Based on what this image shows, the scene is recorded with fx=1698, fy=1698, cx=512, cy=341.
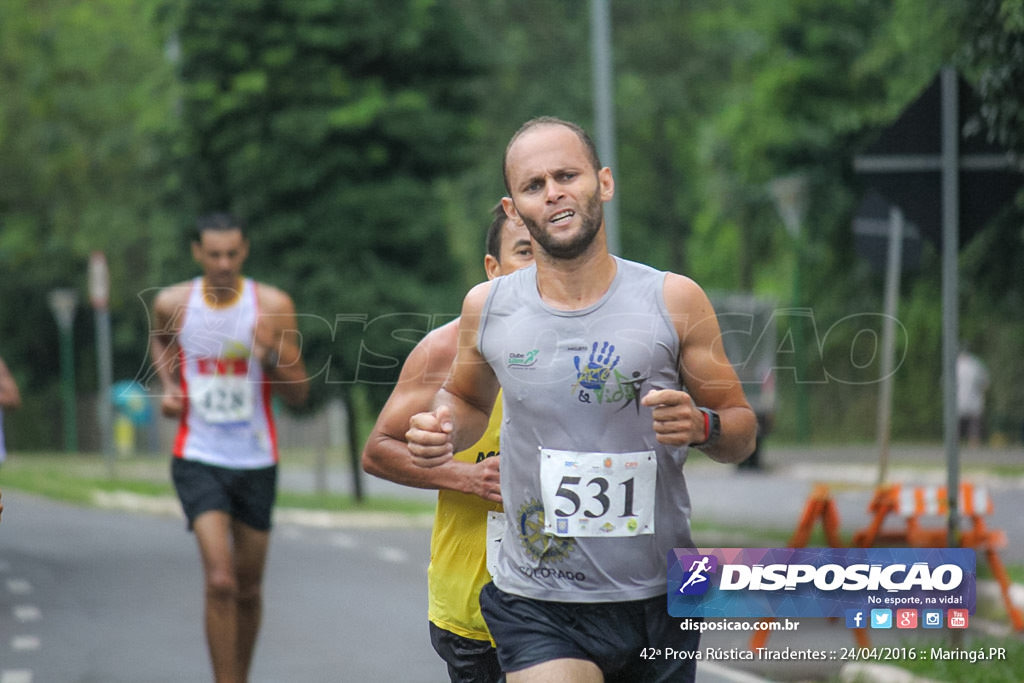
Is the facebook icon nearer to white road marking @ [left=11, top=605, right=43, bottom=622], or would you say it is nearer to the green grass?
white road marking @ [left=11, top=605, right=43, bottom=622]

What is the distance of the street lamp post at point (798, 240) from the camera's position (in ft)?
90.3

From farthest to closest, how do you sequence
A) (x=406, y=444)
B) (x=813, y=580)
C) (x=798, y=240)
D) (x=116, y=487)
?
(x=798, y=240) < (x=116, y=487) < (x=406, y=444) < (x=813, y=580)

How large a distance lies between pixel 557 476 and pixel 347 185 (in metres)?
16.1

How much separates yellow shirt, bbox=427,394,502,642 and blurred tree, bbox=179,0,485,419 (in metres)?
14.1

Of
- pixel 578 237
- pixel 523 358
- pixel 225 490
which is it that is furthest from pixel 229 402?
pixel 578 237

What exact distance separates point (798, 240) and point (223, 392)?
23242mm

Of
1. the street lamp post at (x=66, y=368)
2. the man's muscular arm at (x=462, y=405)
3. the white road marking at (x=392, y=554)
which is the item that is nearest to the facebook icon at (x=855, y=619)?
the man's muscular arm at (x=462, y=405)

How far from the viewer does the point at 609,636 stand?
13.5ft

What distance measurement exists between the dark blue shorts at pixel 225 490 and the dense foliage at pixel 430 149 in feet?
2.41

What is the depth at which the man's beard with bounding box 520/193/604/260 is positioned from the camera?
411 cm

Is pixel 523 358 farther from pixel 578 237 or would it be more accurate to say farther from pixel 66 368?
pixel 66 368

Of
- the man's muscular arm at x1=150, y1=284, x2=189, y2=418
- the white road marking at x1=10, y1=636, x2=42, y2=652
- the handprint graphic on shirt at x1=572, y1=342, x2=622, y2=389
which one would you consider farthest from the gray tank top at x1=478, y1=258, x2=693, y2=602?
the white road marking at x1=10, y1=636, x2=42, y2=652

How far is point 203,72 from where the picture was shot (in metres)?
19.7

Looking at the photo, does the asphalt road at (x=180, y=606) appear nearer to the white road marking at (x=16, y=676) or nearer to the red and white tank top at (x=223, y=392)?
the white road marking at (x=16, y=676)
